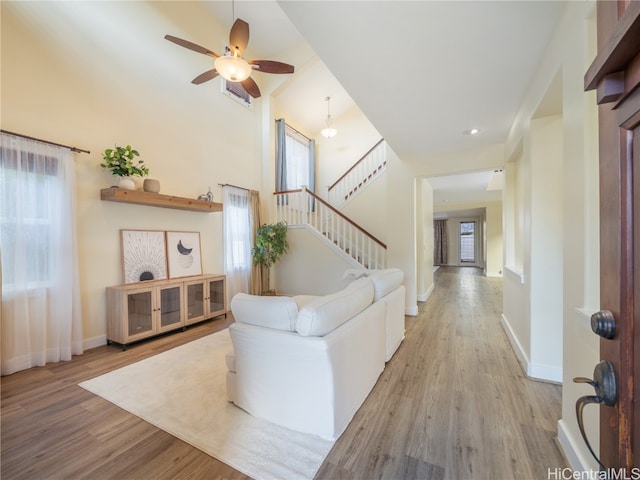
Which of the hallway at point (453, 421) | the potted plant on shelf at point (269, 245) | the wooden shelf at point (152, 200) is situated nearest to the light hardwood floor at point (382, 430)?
the hallway at point (453, 421)

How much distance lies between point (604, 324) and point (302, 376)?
137 centimetres

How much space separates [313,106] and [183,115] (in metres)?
3.70

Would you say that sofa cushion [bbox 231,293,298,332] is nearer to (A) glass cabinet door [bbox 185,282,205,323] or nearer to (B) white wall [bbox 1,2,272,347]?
(A) glass cabinet door [bbox 185,282,205,323]

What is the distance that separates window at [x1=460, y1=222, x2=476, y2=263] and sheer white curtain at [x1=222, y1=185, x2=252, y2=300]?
10266 millimetres

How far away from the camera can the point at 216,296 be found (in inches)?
161

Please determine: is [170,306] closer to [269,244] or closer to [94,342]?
[94,342]

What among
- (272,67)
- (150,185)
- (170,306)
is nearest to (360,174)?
(272,67)

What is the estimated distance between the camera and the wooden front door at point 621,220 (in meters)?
0.51

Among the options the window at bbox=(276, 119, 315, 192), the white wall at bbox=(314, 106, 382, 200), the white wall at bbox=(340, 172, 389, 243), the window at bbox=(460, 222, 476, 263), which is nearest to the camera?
the white wall at bbox=(340, 172, 389, 243)

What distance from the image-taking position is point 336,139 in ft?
24.1

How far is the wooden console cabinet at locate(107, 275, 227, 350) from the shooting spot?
9.72 ft

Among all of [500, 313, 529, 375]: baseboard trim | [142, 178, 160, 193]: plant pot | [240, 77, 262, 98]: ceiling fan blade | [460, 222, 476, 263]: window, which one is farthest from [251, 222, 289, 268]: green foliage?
[460, 222, 476, 263]: window

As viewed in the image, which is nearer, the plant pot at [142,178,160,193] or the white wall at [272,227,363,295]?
the plant pot at [142,178,160,193]

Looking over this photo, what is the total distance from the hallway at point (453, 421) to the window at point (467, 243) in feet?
32.3
